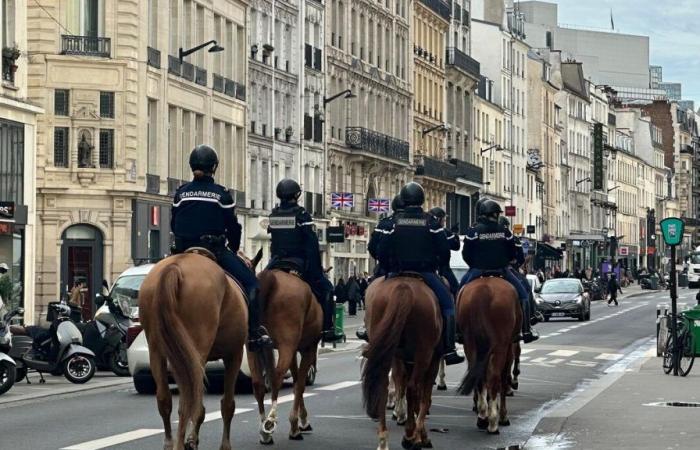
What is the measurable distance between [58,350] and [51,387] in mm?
919

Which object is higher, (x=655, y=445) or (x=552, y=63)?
(x=552, y=63)

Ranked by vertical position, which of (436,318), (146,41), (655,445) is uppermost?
(146,41)

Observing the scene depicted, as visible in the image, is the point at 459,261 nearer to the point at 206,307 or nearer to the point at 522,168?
the point at 206,307

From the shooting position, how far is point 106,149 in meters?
57.8

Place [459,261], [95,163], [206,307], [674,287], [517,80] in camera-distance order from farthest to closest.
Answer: [517,80]
[95,163]
[459,261]
[674,287]
[206,307]

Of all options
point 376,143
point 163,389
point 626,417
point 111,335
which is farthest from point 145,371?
point 376,143

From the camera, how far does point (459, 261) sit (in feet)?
163

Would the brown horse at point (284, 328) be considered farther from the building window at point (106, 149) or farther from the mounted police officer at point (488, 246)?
the building window at point (106, 149)

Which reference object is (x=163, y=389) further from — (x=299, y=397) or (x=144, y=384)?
(x=144, y=384)

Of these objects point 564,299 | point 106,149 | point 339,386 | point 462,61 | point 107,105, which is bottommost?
point 339,386

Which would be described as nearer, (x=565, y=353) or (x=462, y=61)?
(x=565, y=353)

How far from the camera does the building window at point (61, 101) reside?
56.9 metres

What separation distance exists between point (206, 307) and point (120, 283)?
53.6ft

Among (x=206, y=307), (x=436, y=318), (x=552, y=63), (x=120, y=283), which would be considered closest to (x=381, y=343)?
(x=436, y=318)
